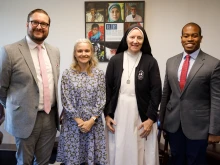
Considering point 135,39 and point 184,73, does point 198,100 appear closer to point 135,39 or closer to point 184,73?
point 184,73

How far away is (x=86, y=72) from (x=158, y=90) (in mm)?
677

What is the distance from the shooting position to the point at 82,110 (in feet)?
6.40

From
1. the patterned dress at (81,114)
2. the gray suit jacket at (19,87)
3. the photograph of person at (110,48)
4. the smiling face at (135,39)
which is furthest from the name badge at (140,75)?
the photograph of person at (110,48)

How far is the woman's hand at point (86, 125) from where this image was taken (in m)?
1.92

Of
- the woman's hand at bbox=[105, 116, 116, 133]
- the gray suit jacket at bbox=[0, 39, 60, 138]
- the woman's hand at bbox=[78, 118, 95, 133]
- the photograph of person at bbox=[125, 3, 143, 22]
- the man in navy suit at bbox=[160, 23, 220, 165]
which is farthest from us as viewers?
the photograph of person at bbox=[125, 3, 143, 22]

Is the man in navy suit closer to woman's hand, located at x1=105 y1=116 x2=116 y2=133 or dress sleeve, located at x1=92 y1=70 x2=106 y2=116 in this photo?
woman's hand, located at x1=105 y1=116 x2=116 y2=133

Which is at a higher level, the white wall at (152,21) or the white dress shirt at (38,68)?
the white wall at (152,21)

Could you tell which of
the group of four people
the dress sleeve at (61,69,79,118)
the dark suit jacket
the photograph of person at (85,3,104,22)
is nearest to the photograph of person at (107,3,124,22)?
the photograph of person at (85,3,104,22)

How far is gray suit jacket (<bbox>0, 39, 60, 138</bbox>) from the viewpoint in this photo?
166 cm

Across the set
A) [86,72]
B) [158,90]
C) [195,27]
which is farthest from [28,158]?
[195,27]

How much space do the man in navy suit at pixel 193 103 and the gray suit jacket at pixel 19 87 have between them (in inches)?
46.6

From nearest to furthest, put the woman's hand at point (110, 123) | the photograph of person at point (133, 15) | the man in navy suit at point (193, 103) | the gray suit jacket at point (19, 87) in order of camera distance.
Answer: the gray suit jacket at point (19, 87), the man in navy suit at point (193, 103), the woman's hand at point (110, 123), the photograph of person at point (133, 15)

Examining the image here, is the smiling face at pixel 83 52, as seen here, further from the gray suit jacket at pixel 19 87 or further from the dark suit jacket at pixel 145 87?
the gray suit jacket at pixel 19 87

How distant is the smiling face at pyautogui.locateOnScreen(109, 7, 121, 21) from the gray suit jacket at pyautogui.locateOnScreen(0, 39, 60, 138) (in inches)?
61.7
